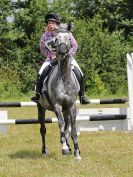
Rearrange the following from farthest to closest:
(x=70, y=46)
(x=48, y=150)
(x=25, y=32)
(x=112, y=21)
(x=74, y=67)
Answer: (x=112, y=21) → (x=25, y=32) → (x=48, y=150) → (x=74, y=67) → (x=70, y=46)

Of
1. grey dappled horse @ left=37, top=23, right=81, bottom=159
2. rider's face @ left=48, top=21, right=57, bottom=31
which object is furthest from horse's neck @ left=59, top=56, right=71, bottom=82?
rider's face @ left=48, top=21, right=57, bottom=31

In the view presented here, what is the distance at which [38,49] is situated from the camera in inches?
Result: 1082

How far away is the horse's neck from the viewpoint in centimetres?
839

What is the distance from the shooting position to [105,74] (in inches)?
1067

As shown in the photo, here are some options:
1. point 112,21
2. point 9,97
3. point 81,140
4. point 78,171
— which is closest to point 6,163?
point 78,171

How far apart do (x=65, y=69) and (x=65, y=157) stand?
4.65 feet

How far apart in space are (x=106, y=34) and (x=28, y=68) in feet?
14.7

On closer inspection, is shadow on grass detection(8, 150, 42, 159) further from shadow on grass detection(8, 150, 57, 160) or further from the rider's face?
the rider's face

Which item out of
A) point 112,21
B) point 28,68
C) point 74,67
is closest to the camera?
point 74,67

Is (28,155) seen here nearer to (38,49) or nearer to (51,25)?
(51,25)

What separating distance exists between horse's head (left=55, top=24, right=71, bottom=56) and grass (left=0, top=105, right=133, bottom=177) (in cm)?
169

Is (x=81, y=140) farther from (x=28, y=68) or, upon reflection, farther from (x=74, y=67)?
(x=28, y=68)

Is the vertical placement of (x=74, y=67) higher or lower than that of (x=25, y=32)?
higher

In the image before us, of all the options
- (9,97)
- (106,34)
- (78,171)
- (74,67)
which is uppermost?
(74,67)
